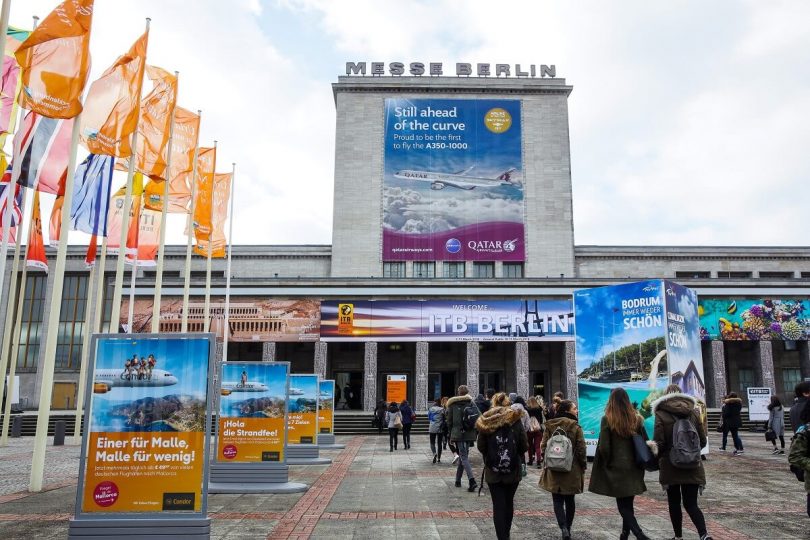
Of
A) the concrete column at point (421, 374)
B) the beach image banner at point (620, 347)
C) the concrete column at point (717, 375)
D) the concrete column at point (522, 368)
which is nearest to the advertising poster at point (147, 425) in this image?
the beach image banner at point (620, 347)

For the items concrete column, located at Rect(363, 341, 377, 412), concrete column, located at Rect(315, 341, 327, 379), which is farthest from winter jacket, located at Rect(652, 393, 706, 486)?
concrete column, located at Rect(315, 341, 327, 379)

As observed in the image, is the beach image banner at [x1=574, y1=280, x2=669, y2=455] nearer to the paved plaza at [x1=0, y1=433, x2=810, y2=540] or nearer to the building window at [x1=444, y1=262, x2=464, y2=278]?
the paved plaza at [x1=0, y1=433, x2=810, y2=540]

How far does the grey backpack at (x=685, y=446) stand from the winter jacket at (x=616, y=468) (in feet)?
1.38

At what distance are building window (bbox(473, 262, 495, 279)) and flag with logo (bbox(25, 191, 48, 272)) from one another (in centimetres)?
3302

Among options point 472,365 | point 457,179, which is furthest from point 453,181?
point 472,365

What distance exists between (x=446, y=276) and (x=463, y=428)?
37259 mm

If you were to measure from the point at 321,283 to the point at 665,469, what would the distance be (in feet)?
122

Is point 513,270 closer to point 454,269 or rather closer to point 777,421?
point 454,269

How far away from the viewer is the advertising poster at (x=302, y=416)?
20.3m

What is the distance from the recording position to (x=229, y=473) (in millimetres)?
14102

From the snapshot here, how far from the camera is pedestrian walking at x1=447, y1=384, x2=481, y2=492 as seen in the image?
13977 mm

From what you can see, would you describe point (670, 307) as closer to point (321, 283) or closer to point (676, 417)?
point (676, 417)

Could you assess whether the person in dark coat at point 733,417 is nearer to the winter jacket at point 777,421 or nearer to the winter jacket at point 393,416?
the winter jacket at point 777,421

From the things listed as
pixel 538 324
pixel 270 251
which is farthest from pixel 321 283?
pixel 538 324
